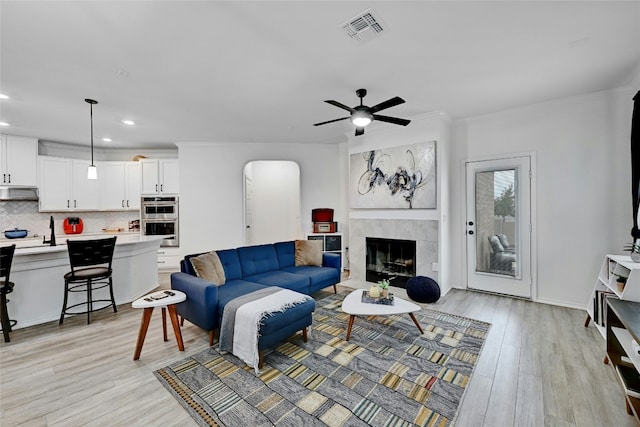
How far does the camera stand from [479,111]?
4094 millimetres

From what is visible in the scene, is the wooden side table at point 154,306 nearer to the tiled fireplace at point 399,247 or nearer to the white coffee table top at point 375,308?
the white coffee table top at point 375,308

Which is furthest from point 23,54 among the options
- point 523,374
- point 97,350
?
point 523,374

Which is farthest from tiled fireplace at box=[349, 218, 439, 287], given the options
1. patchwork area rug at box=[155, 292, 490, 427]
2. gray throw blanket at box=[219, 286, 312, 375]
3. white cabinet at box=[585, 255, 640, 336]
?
gray throw blanket at box=[219, 286, 312, 375]

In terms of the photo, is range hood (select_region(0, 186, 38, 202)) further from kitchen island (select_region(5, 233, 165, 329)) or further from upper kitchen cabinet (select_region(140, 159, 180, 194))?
kitchen island (select_region(5, 233, 165, 329))

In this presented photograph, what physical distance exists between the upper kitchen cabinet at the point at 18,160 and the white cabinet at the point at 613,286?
8558mm

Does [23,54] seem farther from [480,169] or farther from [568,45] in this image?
[480,169]

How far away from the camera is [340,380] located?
2189 mm

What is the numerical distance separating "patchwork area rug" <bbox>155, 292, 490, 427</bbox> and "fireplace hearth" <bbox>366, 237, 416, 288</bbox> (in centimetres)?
156

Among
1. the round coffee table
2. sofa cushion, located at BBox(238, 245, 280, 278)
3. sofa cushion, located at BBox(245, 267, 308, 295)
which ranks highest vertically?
sofa cushion, located at BBox(238, 245, 280, 278)

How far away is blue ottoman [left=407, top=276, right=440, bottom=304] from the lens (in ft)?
12.4

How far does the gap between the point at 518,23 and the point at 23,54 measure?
4.25 m

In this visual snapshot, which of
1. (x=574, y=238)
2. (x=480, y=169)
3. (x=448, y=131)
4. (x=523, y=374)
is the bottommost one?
(x=523, y=374)

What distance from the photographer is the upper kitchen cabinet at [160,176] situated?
597 centimetres

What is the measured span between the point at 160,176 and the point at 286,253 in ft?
12.1
